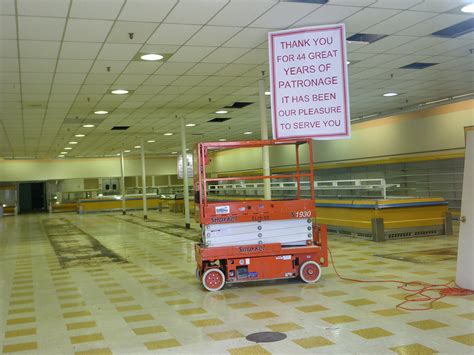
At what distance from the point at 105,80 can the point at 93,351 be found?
6817 mm

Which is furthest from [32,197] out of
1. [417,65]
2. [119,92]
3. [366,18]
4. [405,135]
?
[366,18]

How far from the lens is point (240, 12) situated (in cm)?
650

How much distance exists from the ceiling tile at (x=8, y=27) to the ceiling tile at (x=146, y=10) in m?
1.38

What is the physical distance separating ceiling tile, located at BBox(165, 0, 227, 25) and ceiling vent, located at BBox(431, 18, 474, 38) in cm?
401

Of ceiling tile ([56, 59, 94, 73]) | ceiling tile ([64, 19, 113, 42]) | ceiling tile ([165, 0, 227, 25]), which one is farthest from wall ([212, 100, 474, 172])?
ceiling tile ([64, 19, 113, 42])

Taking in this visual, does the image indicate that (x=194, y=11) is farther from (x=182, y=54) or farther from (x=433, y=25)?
(x=433, y=25)

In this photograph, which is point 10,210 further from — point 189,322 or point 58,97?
point 189,322

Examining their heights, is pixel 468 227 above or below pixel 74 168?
below

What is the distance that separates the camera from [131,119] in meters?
15.9

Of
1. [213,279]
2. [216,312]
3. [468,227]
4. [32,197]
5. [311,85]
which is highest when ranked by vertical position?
[311,85]

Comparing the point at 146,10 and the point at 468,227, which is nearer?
the point at 468,227

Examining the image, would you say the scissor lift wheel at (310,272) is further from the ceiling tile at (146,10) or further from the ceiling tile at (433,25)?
the ceiling tile at (433,25)

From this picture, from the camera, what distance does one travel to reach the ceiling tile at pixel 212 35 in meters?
7.14

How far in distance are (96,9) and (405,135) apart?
1370 cm
